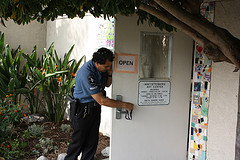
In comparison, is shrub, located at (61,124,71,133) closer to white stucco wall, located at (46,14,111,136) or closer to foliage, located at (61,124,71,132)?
foliage, located at (61,124,71,132)

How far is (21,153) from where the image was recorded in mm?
5008

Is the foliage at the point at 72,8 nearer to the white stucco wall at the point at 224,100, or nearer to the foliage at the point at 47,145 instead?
the white stucco wall at the point at 224,100

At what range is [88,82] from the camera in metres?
3.65

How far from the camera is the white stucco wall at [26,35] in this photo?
6898 millimetres

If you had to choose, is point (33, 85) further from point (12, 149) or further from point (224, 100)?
point (224, 100)

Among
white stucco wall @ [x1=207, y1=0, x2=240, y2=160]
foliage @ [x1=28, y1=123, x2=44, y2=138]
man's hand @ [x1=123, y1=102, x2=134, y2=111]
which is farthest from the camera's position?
foliage @ [x1=28, y1=123, x2=44, y2=138]

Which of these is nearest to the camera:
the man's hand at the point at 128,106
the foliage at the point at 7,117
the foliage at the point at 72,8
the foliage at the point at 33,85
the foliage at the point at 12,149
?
the foliage at the point at 72,8

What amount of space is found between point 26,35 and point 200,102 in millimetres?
4761

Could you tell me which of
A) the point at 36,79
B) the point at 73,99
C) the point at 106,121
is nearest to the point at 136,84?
the point at 73,99

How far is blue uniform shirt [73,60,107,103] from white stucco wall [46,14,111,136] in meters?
1.84

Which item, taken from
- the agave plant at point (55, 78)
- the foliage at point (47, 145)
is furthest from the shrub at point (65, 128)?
Result: the foliage at point (47, 145)

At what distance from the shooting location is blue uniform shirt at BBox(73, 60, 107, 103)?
3.64 m

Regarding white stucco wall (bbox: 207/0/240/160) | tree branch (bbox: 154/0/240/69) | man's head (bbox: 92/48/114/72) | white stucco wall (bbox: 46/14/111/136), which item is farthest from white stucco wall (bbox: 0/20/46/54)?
tree branch (bbox: 154/0/240/69)

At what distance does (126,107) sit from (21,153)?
2.30 metres
